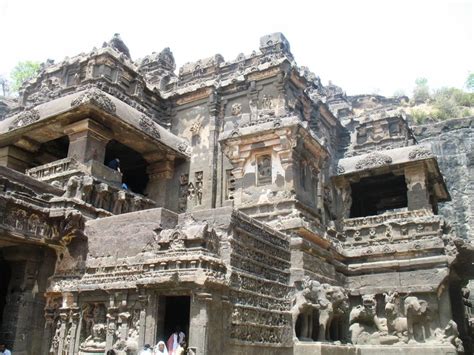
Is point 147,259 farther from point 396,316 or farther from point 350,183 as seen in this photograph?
point 350,183

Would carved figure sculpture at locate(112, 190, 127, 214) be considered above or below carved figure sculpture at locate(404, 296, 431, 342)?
above

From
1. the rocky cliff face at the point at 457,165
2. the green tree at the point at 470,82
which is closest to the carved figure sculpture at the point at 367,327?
the rocky cliff face at the point at 457,165

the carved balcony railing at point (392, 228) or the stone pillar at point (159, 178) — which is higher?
the stone pillar at point (159, 178)

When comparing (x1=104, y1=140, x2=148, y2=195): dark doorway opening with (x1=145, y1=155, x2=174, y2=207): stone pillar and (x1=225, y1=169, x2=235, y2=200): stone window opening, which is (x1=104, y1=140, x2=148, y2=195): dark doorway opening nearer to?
(x1=145, y1=155, x2=174, y2=207): stone pillar

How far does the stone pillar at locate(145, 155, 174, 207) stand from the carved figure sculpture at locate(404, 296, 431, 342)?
842 centimetres

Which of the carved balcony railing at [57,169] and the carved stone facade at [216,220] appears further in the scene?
the carved balcony railing at [57,169]

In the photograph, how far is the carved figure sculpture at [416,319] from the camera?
45.5 ft

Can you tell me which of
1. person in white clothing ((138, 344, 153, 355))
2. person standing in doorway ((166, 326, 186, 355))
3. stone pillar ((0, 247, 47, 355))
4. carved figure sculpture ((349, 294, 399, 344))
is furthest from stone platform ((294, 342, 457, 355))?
stone pillar ((0, 247, 47, 355))

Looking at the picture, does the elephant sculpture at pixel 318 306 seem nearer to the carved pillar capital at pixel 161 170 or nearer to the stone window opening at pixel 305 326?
the stone window opening at pixel 305 326

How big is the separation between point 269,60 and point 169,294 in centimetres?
1059

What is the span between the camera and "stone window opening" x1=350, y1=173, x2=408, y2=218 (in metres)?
19.3

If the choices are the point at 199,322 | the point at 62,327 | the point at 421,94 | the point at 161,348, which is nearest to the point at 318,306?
the point at 199,322

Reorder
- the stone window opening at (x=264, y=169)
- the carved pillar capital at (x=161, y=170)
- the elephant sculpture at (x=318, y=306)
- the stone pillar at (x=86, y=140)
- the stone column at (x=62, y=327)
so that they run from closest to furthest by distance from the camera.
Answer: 1. the stone column at (x=62, y=327)
2. the elephant sculpture at (x=318, y=306)
3. the stone pillar at (x=86, y=140)
4. the stone window opening at (x=264, y=169)
5. the carved pillar capital at (x=161, y=170)

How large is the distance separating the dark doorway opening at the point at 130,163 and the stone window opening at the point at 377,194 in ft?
26.8
